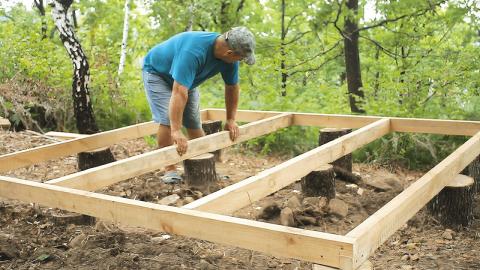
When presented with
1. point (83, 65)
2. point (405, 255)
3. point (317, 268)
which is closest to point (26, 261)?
point (317, 268)

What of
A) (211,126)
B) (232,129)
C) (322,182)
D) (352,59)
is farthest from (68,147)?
(352,59)

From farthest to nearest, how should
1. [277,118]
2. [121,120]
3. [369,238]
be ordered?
[121,120] < [277,118] < [369,238]

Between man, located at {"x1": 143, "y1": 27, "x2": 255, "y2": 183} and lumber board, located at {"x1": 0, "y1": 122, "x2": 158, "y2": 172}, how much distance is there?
0.58 metres

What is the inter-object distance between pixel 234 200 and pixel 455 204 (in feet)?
6.86

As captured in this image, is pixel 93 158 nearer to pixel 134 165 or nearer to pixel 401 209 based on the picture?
pixel 134 165

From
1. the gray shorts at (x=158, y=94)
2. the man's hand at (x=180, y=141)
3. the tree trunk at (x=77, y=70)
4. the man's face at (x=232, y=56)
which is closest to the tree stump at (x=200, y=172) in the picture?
the gray shorts at (x=158, y=94)

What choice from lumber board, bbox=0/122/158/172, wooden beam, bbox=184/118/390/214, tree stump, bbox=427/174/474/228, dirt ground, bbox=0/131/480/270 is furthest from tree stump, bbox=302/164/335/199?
lumber board, bbox=0/122/158/172

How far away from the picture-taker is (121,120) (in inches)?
294

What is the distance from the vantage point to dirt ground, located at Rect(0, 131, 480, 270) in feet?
10.7

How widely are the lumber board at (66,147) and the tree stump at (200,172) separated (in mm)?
853

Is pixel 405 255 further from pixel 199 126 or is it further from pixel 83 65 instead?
pixel 83 65

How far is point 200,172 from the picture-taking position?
16.1 feet

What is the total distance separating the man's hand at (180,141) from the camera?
13.0ft

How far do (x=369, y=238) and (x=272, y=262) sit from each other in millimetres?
1139
